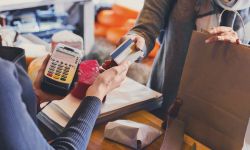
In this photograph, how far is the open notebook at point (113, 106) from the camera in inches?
33.5

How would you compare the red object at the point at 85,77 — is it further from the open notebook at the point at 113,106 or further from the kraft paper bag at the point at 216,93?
the kraft paper bag at the point at 216,93

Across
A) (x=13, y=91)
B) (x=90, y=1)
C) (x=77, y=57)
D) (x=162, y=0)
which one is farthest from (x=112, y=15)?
(x=13, y=91)

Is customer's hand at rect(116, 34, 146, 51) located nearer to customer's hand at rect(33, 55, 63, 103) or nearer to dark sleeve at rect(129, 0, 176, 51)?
dark sleeve at rect(129, 0, 176, 51)

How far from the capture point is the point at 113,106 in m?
0.92

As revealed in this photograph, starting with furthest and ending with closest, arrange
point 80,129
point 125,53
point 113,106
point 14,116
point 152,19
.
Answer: point 152,19, point 113,106, point 125,53, point 80,129, point 14,116

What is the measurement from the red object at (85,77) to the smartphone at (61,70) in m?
0.04

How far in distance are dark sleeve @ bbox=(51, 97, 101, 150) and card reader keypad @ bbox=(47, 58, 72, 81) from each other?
170 mm

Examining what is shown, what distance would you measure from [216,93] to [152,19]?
433 millimetres

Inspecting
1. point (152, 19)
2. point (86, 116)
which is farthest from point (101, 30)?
point (86, 116)

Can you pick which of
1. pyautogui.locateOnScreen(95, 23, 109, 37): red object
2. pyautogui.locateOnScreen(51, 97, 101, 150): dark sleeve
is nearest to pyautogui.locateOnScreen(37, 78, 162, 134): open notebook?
pyautogui.locateOnScreen(51, 97, 101, 150): dark sleeve

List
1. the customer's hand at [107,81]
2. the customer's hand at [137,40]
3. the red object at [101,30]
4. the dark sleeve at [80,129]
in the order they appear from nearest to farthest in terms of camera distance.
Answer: the dark sleeve at [80,129] < the customer's hand at [107,81] < the customer's hand at [137,40] < the red object at [101,30]

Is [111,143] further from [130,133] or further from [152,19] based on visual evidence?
[152,19]

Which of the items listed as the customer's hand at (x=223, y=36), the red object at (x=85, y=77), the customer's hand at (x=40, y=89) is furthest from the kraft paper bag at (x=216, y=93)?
the customer's hand at (x=40, y=89)

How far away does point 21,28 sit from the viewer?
5.84 feet
